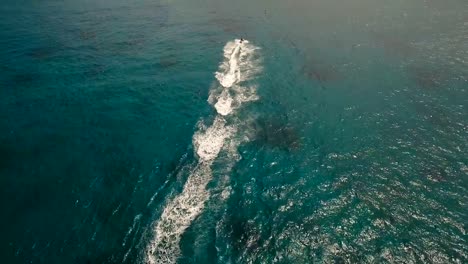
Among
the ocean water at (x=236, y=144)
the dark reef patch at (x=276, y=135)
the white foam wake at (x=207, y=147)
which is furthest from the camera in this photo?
the dark reef patch at (x=276, y=135)

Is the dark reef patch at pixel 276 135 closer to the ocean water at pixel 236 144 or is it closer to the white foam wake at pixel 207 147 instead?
the ocean water at pixel 236 144

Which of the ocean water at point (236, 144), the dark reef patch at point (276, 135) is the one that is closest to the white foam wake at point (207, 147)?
the ocean water at point (236, 144)

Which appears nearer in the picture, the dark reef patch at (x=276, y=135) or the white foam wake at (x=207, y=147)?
the white foam wake at (x=207, y=147)

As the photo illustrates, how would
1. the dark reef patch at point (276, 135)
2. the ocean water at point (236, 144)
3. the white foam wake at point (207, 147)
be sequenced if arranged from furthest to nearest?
the dark reef patch at point (276, 135), the ocean water at point (236, 144), the white foam wake at point (207, 147)

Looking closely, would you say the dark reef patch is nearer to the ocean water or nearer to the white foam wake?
the ocean water

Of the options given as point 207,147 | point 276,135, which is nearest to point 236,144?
point 207,147

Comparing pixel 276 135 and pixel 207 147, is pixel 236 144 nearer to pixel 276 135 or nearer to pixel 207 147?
pixel 207 147

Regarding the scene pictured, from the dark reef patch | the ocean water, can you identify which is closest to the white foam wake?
the ocean water
